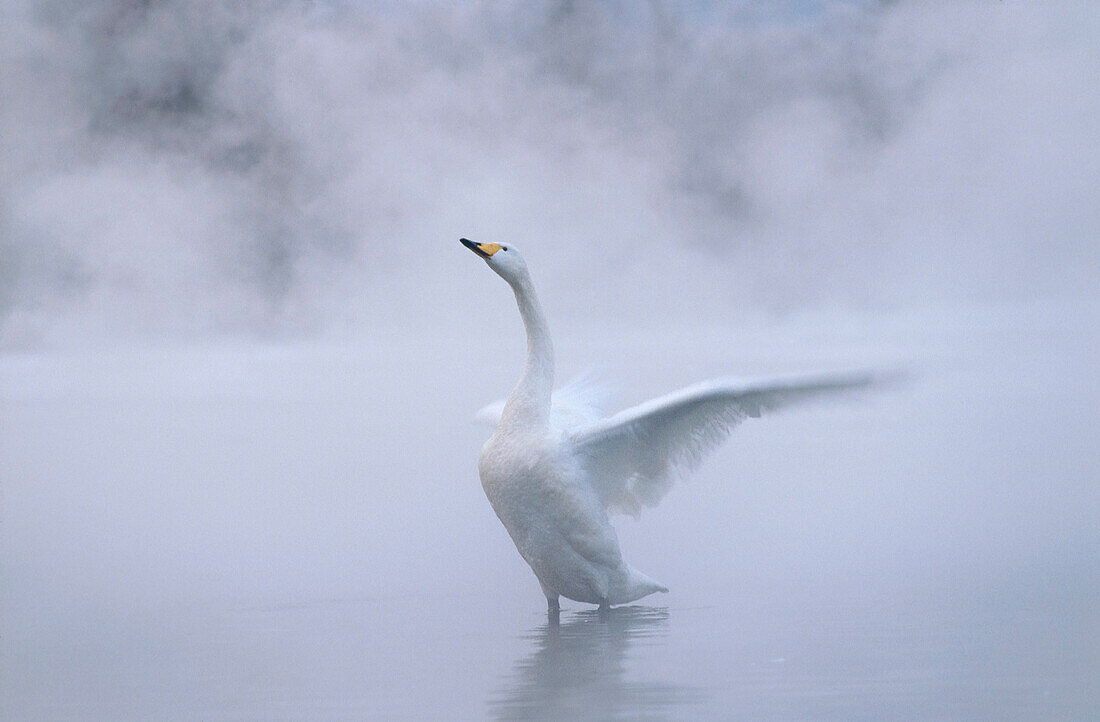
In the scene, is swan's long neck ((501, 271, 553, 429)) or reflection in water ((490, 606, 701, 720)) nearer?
reflection in water ((490, 606, 701, 720))

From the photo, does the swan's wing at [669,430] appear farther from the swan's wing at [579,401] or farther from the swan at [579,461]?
the swan's wing at [579,401]

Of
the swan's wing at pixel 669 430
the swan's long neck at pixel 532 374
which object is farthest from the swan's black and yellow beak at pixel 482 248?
the swan's wing at pixel 669 430

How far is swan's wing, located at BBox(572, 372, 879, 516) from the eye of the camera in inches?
216

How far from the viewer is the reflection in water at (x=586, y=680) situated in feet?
12.6

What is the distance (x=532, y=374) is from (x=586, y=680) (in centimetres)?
221

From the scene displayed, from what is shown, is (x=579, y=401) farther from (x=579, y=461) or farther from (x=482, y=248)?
(x=482, y=248)

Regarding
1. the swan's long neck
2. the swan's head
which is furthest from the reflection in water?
the swan's head

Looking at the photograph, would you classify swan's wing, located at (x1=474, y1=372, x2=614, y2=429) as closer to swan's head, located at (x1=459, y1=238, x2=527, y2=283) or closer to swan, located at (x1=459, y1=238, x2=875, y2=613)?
swan, located at (x1=459, y1=238, x2=875, y2=613)

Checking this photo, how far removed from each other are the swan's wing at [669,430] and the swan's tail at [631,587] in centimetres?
37

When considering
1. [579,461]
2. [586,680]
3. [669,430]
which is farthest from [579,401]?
[586,680]

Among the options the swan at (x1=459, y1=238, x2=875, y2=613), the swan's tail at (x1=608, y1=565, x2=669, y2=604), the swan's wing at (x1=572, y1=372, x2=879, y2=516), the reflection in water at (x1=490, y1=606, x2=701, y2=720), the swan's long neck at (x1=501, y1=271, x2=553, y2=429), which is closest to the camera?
the reflection in water at (x1=490, y1=606, x2=701, y2=720)

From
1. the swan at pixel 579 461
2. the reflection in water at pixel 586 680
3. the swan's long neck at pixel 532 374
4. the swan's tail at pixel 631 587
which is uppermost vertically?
the swan's long neck at pixel 532 374

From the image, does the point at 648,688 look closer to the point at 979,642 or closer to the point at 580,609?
the point at 979,642

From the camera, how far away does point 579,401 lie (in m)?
7.53
